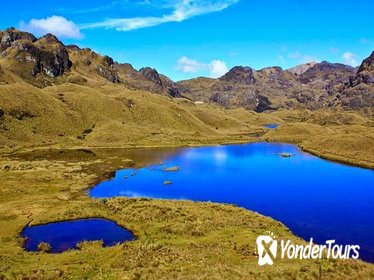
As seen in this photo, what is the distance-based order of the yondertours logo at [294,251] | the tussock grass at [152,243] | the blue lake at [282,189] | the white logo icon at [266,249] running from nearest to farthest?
the tussock grass at [152,243]
the white logo icon at [266,249]
the yondertours logo at [294,251]
the blue lake at [282,189]

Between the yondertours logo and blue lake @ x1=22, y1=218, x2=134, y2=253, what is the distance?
70.3 ft

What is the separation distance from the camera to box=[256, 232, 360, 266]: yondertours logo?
4925cm

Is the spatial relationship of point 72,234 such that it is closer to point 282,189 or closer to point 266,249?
point 266,249

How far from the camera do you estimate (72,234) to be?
66.4 metres

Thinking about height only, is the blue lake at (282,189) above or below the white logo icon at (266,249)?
below

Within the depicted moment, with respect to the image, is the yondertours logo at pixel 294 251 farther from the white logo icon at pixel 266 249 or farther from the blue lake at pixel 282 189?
the blue lake at pixel 282 189

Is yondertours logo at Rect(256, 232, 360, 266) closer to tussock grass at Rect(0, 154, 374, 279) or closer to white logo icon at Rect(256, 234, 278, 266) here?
white logo icon at Rect(256, 234, 278, 266)

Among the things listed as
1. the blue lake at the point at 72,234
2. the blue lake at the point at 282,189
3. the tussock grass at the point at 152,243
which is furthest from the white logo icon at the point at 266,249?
the blue lake at the point at 72,234

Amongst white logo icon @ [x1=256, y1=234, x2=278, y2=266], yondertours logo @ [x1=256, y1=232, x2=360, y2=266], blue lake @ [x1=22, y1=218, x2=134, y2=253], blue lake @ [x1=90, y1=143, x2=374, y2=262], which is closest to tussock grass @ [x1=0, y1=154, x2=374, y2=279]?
white logo icon @ [x1=256, y1=234, x2=278, y2=266]

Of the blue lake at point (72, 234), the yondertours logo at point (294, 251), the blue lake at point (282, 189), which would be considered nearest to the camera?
the yondertours logo at point (294, 251)

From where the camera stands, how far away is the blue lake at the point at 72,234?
61.7m

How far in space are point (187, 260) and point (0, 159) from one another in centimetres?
12343

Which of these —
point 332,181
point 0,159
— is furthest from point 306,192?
point 0,159

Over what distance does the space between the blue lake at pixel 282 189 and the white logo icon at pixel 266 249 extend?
35.1 feet
